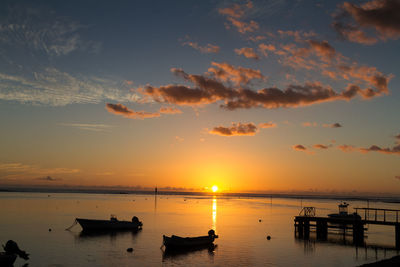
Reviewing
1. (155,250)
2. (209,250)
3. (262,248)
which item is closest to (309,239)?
(262,248)

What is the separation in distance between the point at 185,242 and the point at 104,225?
22.0 metres

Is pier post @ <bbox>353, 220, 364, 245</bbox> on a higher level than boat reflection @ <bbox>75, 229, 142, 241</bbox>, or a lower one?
higher

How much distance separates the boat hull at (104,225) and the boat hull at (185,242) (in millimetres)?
19933

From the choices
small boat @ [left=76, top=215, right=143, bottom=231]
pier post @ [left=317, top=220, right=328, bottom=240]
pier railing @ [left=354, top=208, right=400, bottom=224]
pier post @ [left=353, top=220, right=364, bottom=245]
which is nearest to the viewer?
pier railing @ [left=354, top=208, right=400, bottom=224]

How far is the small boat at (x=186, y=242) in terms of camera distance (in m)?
43.7

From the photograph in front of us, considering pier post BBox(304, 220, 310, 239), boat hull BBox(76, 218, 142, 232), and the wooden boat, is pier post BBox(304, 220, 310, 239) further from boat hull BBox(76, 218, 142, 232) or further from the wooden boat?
the wooden boat

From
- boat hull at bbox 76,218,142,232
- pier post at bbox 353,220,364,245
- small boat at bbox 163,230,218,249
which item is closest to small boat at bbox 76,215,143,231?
boat hull at bbox 76,218,142,232

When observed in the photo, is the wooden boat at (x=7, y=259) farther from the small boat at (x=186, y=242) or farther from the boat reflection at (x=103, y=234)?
the boat reflection at (x=103, y=234)

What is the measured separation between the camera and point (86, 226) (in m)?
60.0

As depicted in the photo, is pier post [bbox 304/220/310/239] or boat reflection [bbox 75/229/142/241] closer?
boat reflection [bbox 75/229/142/241]

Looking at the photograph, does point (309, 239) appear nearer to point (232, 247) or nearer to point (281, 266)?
point (232, 247)

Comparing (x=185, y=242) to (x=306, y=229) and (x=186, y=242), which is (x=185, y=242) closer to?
(x=186, y=242)

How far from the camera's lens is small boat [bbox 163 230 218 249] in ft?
143

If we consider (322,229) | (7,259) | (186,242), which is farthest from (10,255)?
(322,229)
